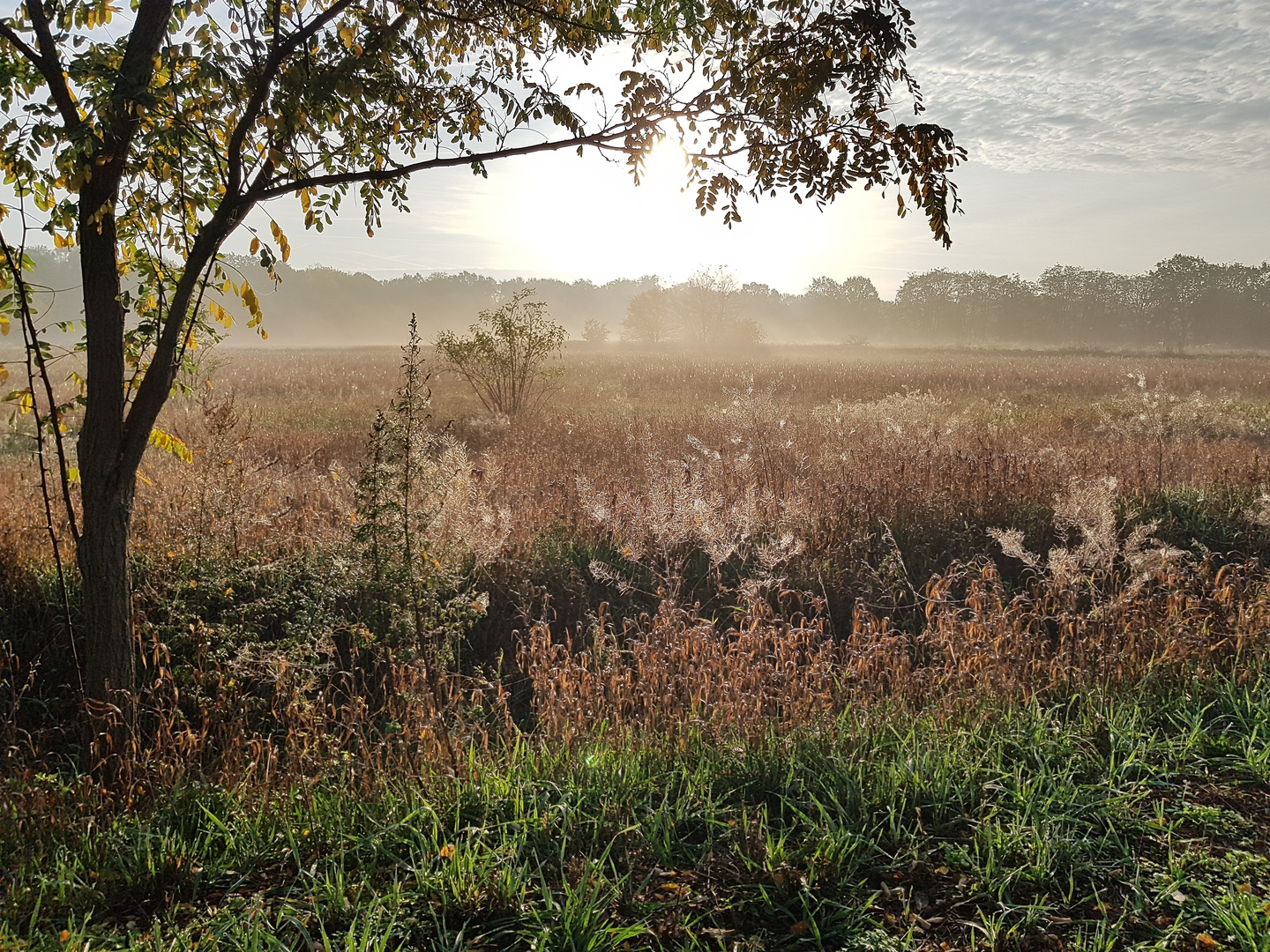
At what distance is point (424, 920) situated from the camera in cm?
264

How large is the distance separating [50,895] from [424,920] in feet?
4.54

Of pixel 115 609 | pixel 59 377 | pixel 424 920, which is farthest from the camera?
pixel 59 377

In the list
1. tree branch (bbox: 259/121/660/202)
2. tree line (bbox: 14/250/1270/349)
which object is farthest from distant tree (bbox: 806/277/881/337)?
tree branch (bbox: 259/121/660/202)

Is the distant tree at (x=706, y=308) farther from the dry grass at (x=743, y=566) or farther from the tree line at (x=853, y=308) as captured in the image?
the dry grass at (x=743, y=566)

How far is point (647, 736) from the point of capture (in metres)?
4.04

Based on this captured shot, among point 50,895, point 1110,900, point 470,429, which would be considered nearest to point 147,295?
point 50,895

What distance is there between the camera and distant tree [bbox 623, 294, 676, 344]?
253 ft

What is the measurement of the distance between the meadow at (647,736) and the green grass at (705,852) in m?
0.02

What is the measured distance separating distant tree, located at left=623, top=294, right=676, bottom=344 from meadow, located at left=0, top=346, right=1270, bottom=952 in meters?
67.7

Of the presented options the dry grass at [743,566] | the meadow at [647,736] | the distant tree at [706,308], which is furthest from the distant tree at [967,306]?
the meadow at [647,736]

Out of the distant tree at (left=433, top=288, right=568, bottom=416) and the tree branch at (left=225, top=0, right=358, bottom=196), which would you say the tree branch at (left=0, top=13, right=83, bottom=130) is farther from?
the distant tree at (left=433, top=288, right=568, bottom=416)

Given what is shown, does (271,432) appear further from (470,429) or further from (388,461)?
(388,461)

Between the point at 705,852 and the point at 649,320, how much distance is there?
250 ft

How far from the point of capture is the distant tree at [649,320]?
253ft
